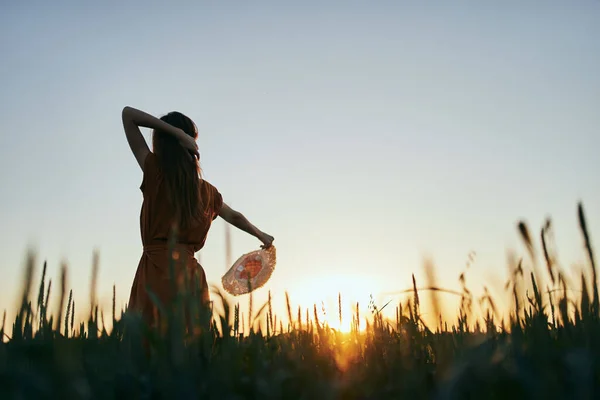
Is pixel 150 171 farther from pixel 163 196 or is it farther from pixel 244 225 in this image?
pixel 244 225

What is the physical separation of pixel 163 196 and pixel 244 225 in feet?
3.65

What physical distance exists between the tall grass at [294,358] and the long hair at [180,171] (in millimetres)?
1601

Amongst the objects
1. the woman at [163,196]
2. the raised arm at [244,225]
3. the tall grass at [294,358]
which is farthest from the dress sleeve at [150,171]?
the tall grass at [294,358]

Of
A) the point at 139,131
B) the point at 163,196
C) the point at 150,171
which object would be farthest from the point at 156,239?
the point at 139,131

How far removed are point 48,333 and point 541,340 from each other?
1488 mm

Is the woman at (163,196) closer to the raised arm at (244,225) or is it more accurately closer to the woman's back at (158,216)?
the woman's back at (158,216)

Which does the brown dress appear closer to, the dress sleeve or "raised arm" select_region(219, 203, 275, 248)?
the dress sleeve

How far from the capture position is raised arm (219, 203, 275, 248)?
15.4ft

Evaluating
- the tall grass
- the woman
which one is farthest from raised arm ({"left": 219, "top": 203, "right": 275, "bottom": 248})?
the tall grass

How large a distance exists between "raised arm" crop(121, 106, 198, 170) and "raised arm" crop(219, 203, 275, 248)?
35.0 inches

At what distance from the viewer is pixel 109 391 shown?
1390 mm

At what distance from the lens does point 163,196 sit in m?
3.82

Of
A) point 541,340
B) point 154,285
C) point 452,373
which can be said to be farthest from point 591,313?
point 154,285

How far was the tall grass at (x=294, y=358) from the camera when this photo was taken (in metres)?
1.30
